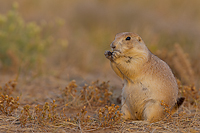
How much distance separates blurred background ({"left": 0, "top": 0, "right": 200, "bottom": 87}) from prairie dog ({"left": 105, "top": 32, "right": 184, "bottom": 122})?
471 millimetres

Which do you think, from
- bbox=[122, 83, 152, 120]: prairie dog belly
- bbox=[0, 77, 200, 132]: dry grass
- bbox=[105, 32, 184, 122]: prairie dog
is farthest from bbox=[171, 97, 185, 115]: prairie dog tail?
bbox=[122, 83, 152, 120]: prairie dog belly

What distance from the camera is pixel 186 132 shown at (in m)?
3.27

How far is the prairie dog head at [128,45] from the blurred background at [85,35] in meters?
0.42

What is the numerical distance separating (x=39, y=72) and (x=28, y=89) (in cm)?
130

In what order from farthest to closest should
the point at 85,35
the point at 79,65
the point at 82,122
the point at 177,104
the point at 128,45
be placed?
the point at 85,35 < the point at 79,65 < the point at 177,104 < the point at 128,45 < the point at 82,122

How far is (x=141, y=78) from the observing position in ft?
11.7

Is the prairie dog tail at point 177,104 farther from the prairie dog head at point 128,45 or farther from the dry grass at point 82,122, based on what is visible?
the prairie dog head at point 128,45

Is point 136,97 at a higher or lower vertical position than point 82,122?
higher

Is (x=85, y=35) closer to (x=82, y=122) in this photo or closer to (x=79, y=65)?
(x=79, y=65)

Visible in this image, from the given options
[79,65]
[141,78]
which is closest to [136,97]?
[141,78]

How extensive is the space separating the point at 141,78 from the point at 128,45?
498 mm

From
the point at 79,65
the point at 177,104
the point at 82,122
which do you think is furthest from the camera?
the point at 79,65

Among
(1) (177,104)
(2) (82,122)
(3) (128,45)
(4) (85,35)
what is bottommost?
(2) (82,122)

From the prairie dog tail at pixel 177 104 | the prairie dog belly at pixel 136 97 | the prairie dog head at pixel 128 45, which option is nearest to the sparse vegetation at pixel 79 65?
the prairie dog tail at pixel 177 104
